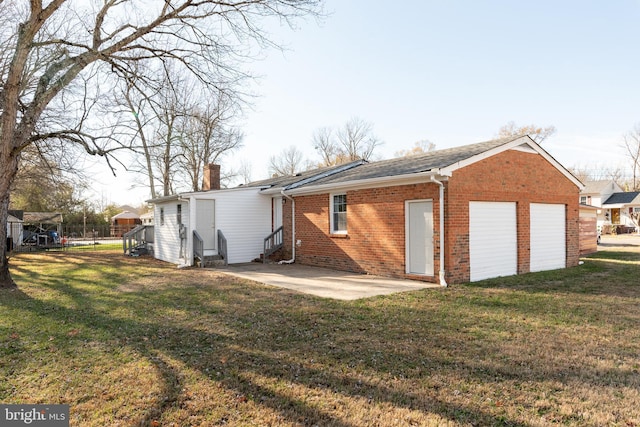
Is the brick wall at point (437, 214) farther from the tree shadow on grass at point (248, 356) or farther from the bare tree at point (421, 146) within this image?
the bare tree at point (421, 146)

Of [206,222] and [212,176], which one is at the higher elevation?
[212,176]

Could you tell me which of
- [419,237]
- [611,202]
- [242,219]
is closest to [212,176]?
[242,219]

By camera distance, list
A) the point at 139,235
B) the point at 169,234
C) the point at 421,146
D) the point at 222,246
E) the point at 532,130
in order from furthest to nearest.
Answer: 1. the point at 421,146
2. the point at 532,130
3. the point at 139,235
4. the point at 169,234
5. the point at 222,246

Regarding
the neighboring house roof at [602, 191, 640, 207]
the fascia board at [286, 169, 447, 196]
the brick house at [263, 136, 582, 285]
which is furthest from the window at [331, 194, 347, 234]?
the neighboring house roof at [602, 191, 640, 207]

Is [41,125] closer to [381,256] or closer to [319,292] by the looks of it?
[319,292]

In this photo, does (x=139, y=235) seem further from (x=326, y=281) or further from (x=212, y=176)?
(x=326, y=281)

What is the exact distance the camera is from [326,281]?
33.3ft

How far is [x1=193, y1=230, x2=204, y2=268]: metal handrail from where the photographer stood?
13.7 meters

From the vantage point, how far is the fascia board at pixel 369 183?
9453 mm

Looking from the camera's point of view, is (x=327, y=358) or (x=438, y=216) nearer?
(x=327, y=358)

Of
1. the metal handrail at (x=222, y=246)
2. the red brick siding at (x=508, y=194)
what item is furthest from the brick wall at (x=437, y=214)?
the metal handrail at (x=222, y=246)

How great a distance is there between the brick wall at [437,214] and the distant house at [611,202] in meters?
33.9

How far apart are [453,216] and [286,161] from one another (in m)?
42.4

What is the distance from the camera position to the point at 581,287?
922 cm
